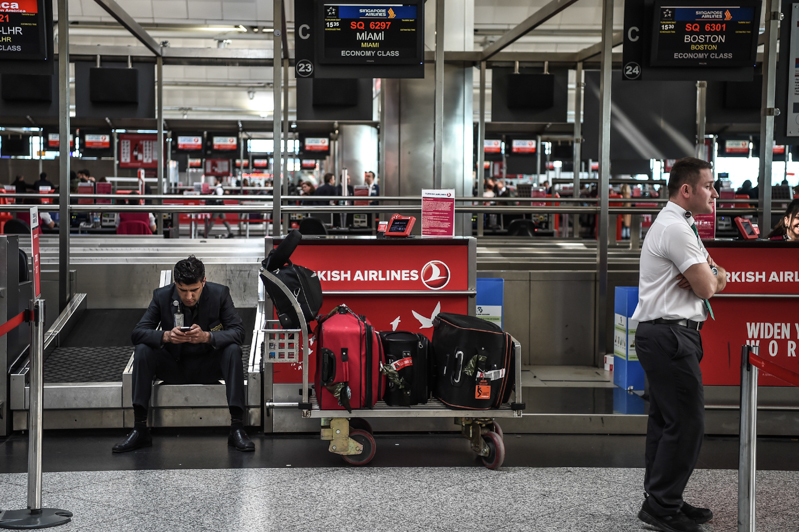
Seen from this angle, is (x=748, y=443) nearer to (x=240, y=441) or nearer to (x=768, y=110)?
(x=240, y=441)

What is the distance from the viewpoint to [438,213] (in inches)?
203

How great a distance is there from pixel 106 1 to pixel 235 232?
12602 mm

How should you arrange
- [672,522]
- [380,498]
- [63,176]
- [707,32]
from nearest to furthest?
[672,522]
[380,498]
[63,176]
[707,32]

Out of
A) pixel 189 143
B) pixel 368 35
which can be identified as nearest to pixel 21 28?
pixel 368 35

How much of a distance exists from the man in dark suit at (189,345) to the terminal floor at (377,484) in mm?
258

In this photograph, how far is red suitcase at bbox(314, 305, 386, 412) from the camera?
162 inches

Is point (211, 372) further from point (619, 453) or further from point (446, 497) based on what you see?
point (619, 453)

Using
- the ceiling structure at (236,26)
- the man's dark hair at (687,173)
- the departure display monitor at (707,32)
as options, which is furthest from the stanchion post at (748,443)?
the ceiling structure at (236,26)

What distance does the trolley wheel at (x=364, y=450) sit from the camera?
4.28 m

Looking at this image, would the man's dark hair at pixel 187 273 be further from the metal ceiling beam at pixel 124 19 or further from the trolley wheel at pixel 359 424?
the metal ceiling beam at pixel 124 19

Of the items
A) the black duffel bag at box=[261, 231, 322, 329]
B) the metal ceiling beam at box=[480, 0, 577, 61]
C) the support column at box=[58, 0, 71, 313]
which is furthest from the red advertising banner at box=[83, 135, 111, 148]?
the black duffel bag at box=[261, 231, 322, 329]

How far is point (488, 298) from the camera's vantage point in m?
5.82

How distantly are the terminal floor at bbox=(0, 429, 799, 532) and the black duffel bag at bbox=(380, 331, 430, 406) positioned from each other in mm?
383

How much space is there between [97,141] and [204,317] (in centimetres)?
1559
